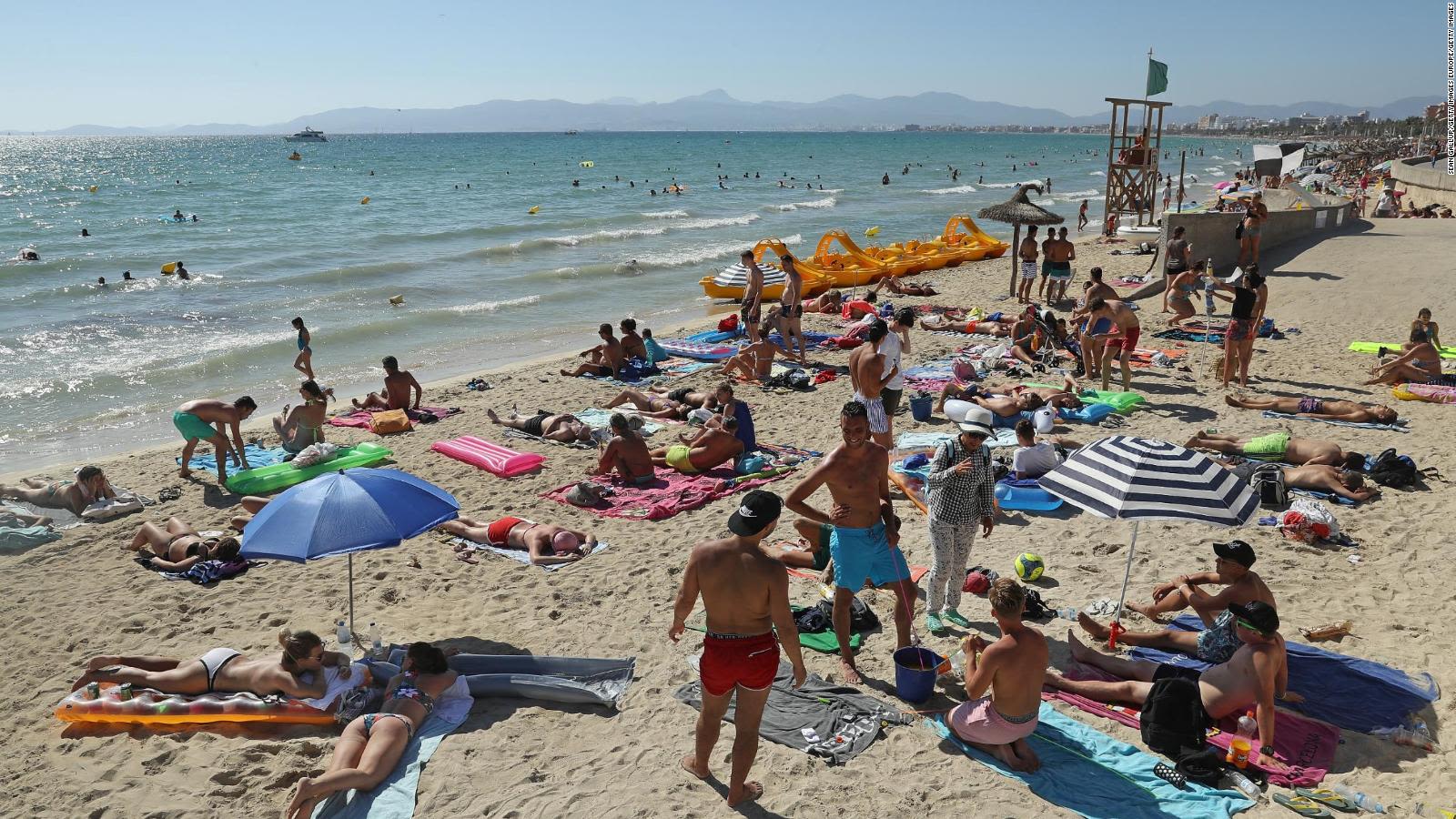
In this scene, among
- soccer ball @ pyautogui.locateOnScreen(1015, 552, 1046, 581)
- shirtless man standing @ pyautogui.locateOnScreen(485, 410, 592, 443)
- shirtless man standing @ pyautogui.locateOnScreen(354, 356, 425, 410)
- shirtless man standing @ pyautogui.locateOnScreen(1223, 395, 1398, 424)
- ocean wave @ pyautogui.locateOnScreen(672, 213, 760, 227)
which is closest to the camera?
soccer ball @ pyautogui.locateOnScreen(1015, 552, 1046, 581)

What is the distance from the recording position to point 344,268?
23.7m

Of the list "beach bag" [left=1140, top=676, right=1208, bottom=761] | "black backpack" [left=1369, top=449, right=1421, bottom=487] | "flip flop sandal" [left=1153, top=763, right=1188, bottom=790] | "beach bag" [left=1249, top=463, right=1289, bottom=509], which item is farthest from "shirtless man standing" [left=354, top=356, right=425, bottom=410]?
"black backpack" [left=1369, top=449, right=1421, bottom=487]

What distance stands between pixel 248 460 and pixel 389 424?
1493 mm

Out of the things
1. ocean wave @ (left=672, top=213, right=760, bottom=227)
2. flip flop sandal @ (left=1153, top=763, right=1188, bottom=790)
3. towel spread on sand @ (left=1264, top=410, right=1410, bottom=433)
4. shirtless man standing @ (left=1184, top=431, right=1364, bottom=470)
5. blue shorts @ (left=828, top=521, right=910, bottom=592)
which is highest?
ocean wave @ (left=672, top=213, right=760, bottom=227)

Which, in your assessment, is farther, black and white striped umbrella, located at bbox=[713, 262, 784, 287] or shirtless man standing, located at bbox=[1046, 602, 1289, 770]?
black and white striped umbrella, located at bbox=[713, 262, 784, 287]

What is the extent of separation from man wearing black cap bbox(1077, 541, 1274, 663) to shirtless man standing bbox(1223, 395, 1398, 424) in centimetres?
492

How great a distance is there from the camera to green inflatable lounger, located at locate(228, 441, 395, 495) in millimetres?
8781

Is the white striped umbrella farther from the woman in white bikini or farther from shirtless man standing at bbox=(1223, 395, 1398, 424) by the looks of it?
shirtless man standing at bbox=(1223, 395, 1398, 424)

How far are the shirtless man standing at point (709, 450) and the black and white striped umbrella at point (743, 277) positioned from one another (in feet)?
24.8

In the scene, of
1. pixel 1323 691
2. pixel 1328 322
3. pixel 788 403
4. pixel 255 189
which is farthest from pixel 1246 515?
pixel 255 189

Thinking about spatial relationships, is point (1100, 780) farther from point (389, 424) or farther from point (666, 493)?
point (389, 424)

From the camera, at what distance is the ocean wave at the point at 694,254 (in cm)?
2534

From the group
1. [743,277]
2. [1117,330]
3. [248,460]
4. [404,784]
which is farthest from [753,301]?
[404,784]

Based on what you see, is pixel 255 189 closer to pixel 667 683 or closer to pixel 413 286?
pixel 413 286
